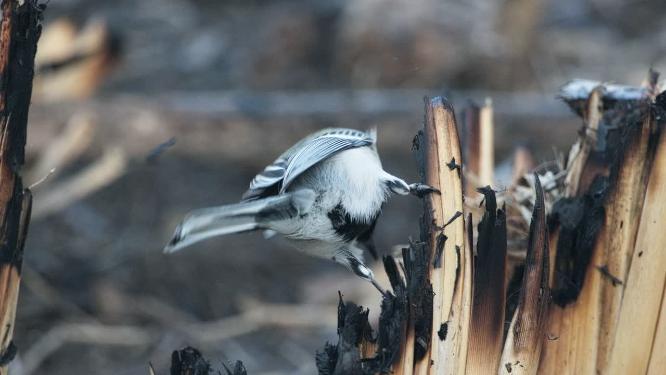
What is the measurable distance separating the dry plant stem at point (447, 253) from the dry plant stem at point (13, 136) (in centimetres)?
64

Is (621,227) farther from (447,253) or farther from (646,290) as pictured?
(447,253)

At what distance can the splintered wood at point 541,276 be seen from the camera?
146cm

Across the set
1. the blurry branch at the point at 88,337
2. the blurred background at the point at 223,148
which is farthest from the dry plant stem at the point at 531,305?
the blurry branch at the point at 88,337

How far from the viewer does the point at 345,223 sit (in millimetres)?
1893

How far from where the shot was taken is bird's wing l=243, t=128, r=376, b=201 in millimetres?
1896

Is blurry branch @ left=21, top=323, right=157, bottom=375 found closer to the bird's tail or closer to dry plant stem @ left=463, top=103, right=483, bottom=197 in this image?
dry plant stem @ left=463, top=103, right=483, bottom=197

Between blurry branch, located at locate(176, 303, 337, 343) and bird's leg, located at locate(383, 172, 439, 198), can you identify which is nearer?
bird's leg, located at locate(383, 172, 439, 198)

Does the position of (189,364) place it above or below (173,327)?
above

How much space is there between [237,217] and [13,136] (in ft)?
1.31

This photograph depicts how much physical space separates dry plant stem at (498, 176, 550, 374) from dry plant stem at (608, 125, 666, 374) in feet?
0.60

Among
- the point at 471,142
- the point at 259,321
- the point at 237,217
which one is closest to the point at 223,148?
the point at 259,321

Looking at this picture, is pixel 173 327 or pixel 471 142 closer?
pixel 471 142

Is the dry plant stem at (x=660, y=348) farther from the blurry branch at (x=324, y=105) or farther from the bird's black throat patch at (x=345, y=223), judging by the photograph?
the blurry branch at (x=324, y=105)

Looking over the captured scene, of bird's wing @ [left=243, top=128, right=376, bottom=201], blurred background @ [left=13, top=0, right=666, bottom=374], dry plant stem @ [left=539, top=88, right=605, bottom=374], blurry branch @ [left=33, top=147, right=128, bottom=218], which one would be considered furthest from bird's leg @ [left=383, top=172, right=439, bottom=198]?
blurry branch @ [left=33, top=147, right=128, bottom=218]
